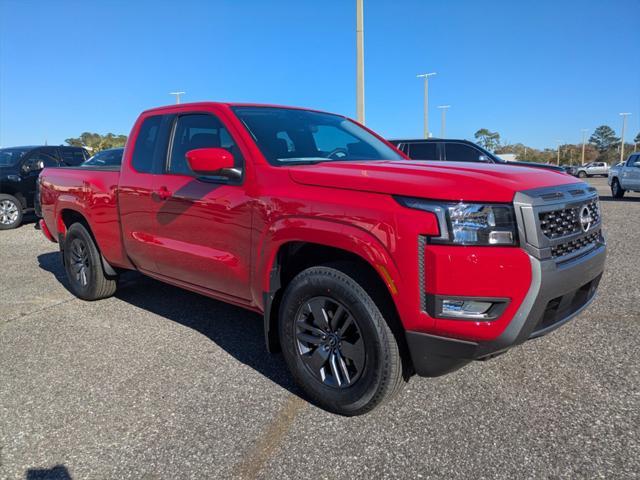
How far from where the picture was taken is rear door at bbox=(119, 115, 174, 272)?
388 cm

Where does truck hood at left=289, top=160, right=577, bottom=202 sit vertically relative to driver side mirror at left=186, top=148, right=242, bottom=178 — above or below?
below

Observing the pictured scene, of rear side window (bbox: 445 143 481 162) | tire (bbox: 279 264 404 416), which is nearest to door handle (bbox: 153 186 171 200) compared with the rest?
tire (bbox: 279 264 404 416)

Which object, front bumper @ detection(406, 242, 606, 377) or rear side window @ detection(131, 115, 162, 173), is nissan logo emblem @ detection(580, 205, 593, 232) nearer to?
front bumper @ detection(406, 242, 606, 377)

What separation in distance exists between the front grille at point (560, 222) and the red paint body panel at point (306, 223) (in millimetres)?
187

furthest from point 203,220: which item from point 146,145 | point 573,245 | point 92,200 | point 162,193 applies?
point 573,245

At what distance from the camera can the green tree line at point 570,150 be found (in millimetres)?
74438

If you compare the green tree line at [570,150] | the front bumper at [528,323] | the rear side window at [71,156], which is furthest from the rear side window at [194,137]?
the green tree line at [570,150]

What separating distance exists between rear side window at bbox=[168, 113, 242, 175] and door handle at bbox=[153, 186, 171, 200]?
0.16 meters

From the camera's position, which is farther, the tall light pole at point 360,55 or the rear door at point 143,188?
the tall light pole at point 360,55

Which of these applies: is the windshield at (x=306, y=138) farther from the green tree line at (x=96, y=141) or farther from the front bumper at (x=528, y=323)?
the green tree line at (x=96, y=141)

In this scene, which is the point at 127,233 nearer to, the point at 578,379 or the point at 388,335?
the point at 388,335

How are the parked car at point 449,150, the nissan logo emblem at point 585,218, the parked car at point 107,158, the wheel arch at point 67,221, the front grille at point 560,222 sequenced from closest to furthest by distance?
the front grille at point 560,222, the nissan logo emblem at point 585,218, the wheel arch at point 67,221, the parked car at point 449,150, the parked car at point 107,158

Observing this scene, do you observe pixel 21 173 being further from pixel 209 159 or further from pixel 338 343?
pixel 338 343

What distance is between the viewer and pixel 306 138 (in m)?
3.56
